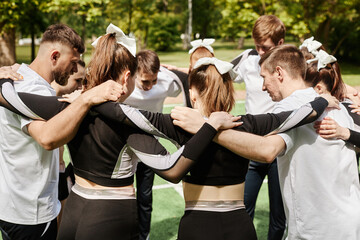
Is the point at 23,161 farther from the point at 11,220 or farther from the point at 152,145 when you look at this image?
the point at 152,145

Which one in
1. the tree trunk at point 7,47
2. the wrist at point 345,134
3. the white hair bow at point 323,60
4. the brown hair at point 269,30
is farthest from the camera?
the tree trunk at point 7,47

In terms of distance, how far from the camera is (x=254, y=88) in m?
4.95

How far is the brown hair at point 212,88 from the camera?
2.66 m

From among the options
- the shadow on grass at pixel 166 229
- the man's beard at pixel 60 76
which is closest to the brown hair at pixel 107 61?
the man's beard at pixel 60 76

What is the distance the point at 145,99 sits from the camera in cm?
492

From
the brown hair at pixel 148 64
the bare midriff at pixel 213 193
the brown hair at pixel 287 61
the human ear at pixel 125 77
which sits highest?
the brown hair at pixel 287 61

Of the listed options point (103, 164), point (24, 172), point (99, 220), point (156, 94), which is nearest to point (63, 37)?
point (24, 172)

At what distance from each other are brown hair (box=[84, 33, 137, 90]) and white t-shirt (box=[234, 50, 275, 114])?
2.45 metres

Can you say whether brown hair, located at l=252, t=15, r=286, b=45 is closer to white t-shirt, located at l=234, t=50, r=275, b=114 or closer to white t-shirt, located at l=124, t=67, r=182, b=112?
white t-shirt, located at l=234, t=50, r=275, b=114

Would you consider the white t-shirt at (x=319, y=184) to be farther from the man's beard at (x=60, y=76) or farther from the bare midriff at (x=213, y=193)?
the man's beard at (x=60, y=76)

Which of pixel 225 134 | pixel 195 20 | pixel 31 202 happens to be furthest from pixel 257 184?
pixel 195 20

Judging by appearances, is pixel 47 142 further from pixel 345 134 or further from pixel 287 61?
pixel 345 134

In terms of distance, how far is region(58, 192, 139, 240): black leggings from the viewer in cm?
255

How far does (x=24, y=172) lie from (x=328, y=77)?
2758 mm
